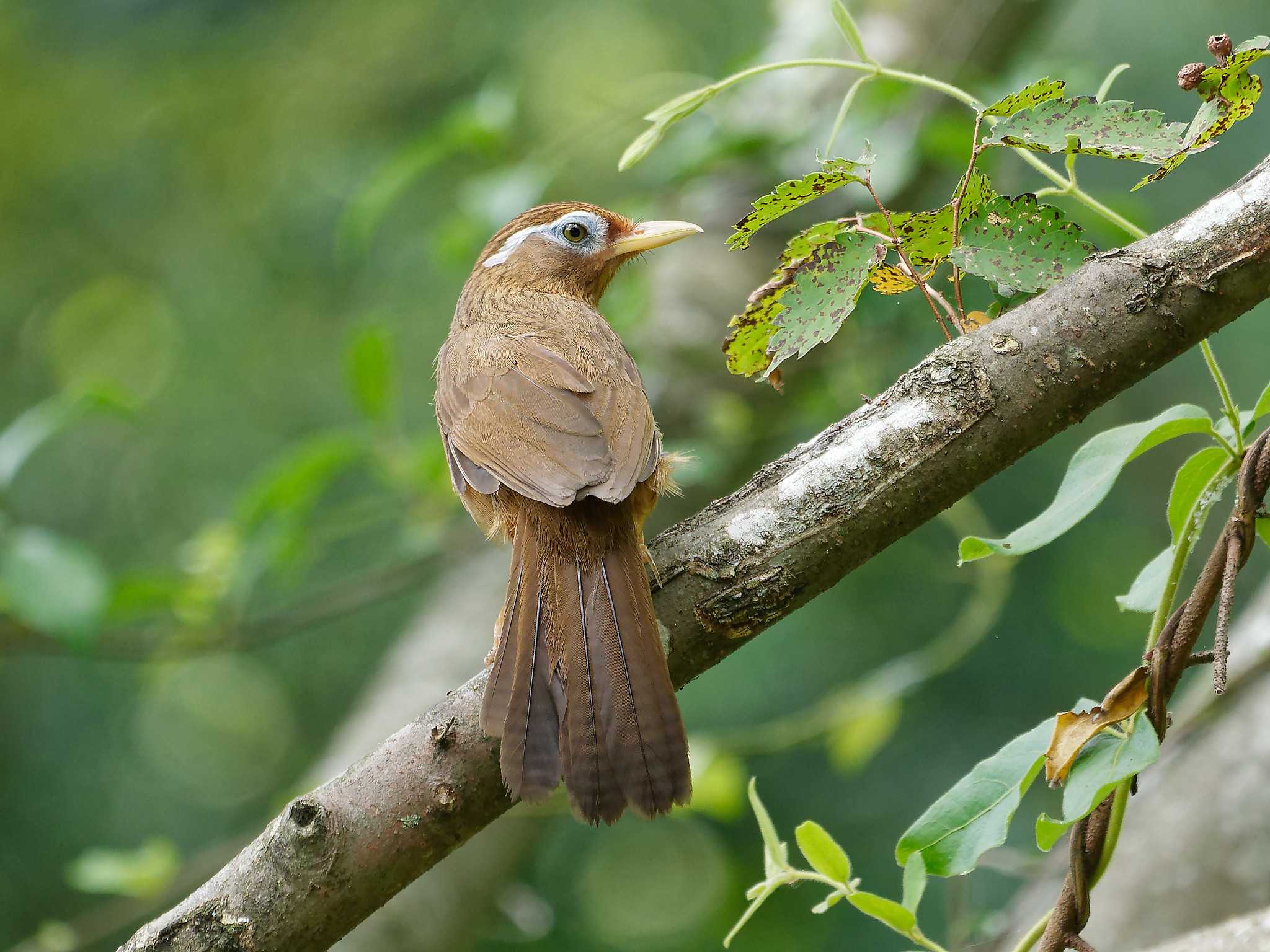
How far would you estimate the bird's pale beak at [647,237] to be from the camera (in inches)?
148

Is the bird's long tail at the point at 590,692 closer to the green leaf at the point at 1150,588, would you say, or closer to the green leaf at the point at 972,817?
the green leaf at the point at 972,817

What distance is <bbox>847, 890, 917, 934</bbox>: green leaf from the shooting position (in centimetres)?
178

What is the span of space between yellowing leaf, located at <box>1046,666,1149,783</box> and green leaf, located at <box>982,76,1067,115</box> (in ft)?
2.59

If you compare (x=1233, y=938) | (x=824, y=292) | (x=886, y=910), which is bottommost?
(x=1233, y=938)

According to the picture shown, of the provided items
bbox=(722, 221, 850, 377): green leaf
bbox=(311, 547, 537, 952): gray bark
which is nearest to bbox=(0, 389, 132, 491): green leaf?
bbox=(311, 547, 537, 952): gray bark

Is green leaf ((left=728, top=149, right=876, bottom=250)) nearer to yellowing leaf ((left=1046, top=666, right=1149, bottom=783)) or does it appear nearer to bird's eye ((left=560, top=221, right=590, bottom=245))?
yellowing leaf ((left=1046, top=666, right=1149, bottom=783))

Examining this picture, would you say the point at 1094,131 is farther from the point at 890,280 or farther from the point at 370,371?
the point at 370,371

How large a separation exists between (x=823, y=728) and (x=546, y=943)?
305 centimetres

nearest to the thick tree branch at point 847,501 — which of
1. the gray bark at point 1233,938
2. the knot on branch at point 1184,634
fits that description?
the knot on branch at point 1184,634

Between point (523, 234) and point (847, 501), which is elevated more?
point (523, 234)

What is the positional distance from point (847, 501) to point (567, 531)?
2.45 ft

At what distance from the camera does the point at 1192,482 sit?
6.19ft

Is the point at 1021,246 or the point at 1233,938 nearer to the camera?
the point at 1021,246

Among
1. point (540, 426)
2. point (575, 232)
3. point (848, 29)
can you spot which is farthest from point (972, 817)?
point (575, 232)
